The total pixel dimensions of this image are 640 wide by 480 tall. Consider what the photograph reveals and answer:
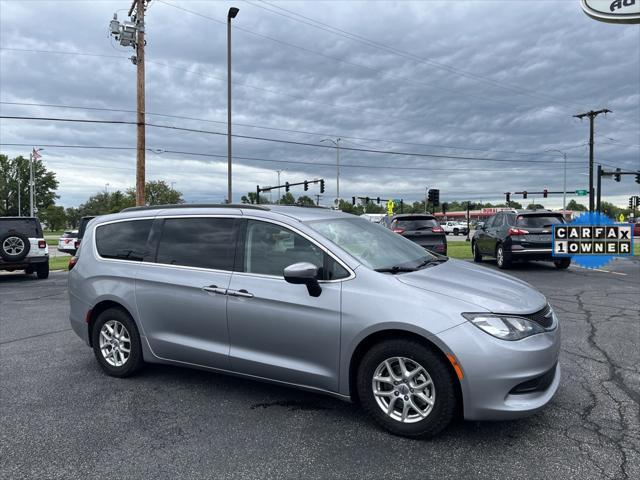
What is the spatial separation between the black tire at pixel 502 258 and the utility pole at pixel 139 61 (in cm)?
1355

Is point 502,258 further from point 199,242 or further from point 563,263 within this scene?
point 199,242

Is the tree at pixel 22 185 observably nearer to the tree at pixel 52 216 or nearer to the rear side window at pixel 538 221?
the tree at pixel 52 216

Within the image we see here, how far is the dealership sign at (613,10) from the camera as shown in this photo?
39.5ft

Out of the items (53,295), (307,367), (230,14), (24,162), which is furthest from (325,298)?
(24,162)

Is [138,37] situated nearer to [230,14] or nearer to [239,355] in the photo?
[230,14]

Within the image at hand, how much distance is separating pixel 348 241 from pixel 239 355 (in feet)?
4.24

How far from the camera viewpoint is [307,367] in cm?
360

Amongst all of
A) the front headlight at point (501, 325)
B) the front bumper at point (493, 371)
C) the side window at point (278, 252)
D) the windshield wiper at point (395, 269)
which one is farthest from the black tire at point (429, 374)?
the side window at point (278, 252)

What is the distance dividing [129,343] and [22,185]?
98647 mm

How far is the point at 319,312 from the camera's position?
11.5 feet

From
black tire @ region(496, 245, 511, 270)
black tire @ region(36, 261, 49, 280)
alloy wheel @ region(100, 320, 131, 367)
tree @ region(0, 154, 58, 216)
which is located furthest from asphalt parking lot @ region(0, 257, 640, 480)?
tree @ region(0, 154, 58, 216)

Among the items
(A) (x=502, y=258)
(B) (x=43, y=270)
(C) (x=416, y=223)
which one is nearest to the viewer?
(B) (x=43, y=270)

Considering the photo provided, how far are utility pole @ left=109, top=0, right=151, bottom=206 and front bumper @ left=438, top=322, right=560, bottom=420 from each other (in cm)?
1810

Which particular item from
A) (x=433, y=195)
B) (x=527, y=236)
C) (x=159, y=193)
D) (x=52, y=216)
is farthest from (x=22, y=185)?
(x=527, y=236)
